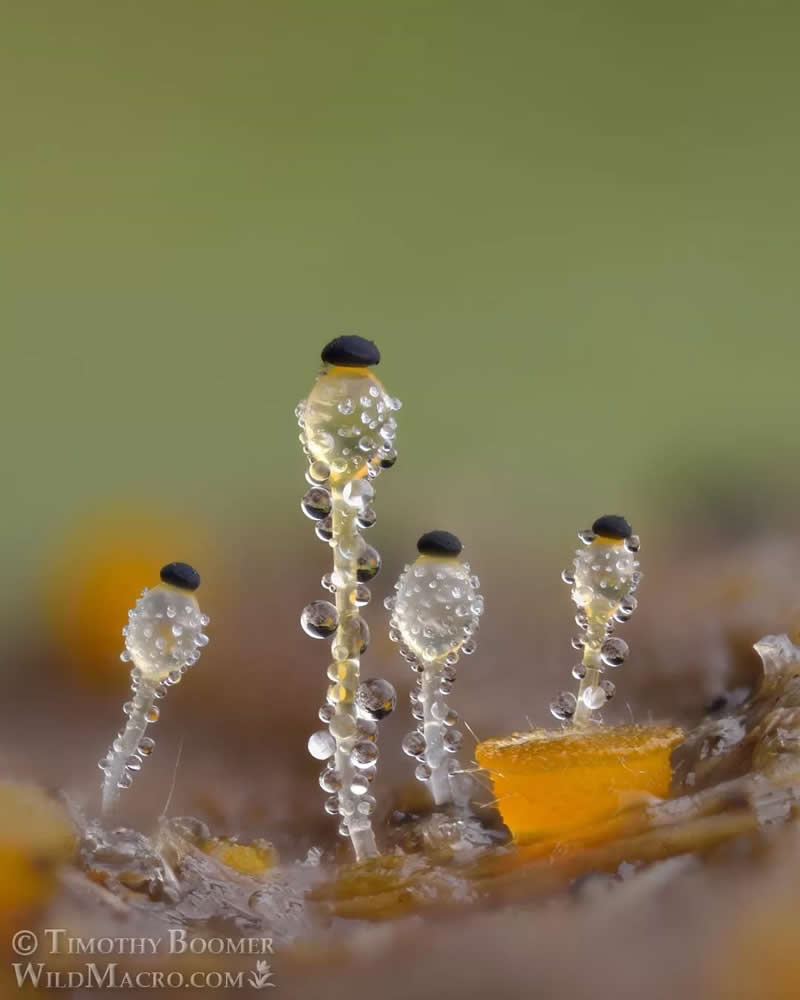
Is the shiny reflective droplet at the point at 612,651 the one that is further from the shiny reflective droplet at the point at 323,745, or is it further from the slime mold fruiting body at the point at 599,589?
the shiny reflective droplet at the point at 323,745

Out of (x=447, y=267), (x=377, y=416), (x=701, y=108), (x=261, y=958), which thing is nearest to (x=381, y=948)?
(x=261, y=958)

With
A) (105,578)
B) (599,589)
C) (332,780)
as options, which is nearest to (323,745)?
(332,780)

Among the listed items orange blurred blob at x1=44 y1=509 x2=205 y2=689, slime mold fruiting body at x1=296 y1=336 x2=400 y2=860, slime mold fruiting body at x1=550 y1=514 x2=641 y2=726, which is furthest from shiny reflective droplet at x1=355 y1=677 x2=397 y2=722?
orange blurred blob at x1=44 y1=509 x2=205 y2=689

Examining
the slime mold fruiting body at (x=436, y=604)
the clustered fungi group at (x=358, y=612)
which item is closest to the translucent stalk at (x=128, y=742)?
the clustered fungi group at (x=358, y=612)

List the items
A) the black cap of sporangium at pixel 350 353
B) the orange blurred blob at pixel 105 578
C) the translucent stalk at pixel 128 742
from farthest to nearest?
the orange blurred blob at pixel 105 578 → the translucent stalk at pixel 128 742 → the black cap of sporangium at pixel 350 353

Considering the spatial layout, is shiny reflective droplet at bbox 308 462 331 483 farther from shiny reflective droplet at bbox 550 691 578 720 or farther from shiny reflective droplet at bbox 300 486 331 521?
shiny reflective droplet at bbox 550 691 578 720

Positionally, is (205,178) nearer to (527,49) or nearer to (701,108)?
(527,49)

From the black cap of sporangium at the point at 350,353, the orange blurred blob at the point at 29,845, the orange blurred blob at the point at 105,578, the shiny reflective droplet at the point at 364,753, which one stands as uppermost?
the orange blurred blob at the point at 105,578
